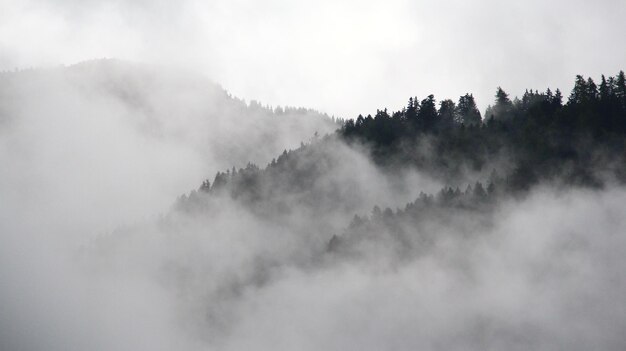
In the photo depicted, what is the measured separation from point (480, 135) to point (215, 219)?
53063 mm

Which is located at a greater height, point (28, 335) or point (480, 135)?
point (480, 135)

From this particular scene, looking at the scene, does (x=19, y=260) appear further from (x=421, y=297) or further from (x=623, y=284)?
(x=623, y=284)

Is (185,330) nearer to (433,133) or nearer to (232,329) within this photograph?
(232,329)

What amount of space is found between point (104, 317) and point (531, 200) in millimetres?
85571

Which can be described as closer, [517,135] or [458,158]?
[517,135]

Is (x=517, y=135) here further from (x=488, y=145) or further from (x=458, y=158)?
(x=458, y=158)

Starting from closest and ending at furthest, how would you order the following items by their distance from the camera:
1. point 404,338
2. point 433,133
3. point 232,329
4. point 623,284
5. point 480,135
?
1. point 623,284
2. point 404,338
3. point 232,329
4. point 480,135
5. point 433,133

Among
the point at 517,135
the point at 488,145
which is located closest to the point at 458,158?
the point at 488,145

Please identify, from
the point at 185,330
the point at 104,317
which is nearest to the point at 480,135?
the point at 185,330

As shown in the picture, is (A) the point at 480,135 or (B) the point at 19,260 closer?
(A) the point at 480,135

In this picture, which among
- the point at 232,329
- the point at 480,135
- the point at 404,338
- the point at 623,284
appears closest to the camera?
the point at 623,284

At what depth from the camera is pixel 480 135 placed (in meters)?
116

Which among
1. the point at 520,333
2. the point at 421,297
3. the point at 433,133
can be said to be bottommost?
the point at 520,333

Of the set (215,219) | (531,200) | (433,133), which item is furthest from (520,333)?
(215,219)
